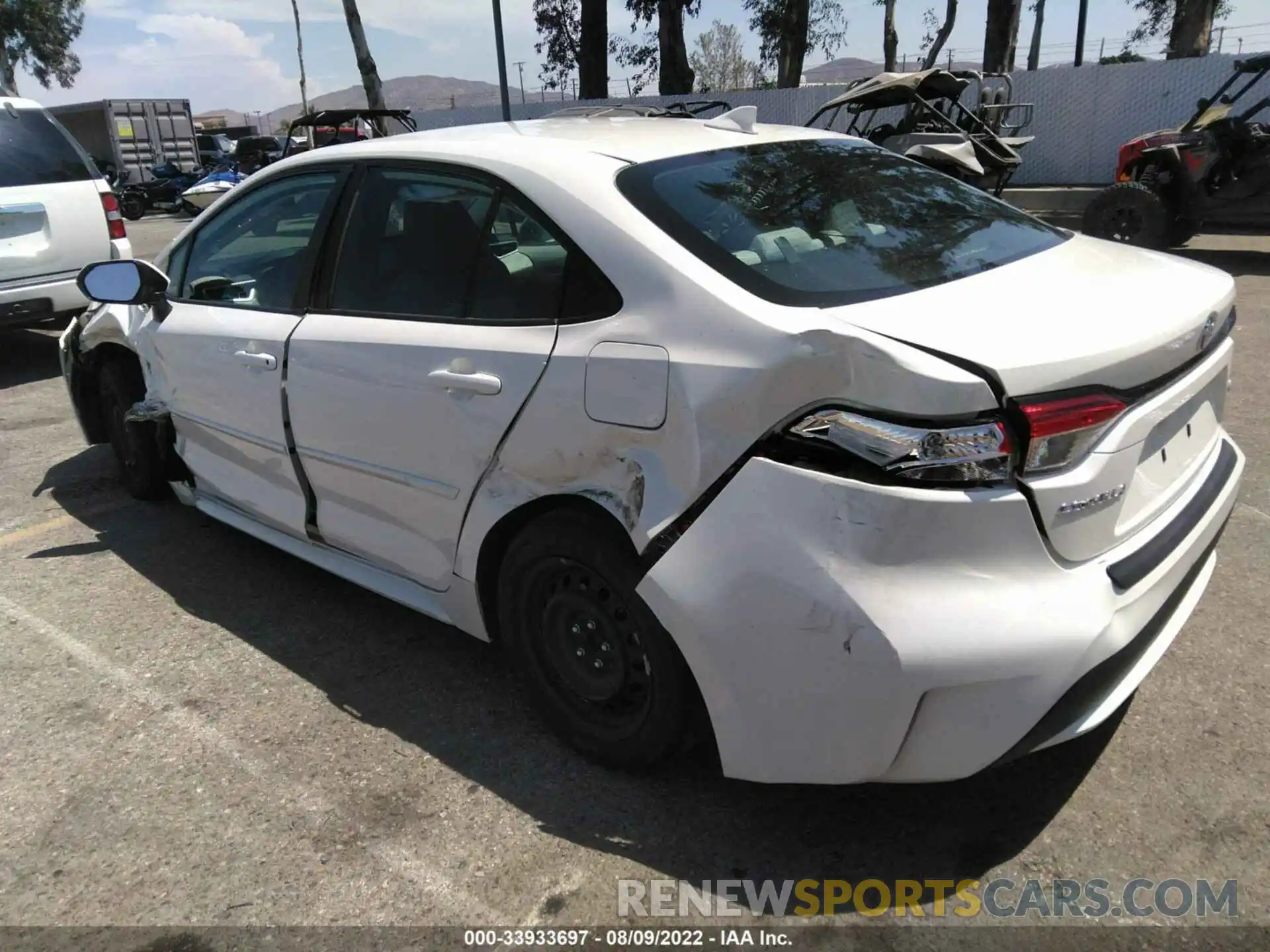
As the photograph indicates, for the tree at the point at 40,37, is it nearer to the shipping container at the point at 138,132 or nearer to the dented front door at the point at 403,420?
the shipping container at the point at 138,132

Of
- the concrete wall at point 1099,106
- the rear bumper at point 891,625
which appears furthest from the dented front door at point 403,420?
the concrete wall at point 1099,106

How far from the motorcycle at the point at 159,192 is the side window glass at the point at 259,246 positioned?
21288 millimetres

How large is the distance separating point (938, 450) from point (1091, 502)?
37cm

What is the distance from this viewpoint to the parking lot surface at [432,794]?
230cm

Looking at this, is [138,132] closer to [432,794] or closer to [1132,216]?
[1132,216]

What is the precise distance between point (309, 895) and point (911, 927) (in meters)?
1.36

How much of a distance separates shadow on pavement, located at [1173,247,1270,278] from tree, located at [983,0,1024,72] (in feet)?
34.6

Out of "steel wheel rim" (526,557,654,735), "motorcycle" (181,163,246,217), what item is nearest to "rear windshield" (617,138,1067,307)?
"steel wheel rim" (526,557,654,735)

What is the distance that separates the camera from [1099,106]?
17859 mm

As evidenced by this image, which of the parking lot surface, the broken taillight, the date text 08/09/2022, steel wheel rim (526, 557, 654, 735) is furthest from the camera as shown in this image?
steel wheel rim (526, 557, 654, 735)

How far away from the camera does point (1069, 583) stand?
6.52ft

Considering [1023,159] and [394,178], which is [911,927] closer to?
[394,178]

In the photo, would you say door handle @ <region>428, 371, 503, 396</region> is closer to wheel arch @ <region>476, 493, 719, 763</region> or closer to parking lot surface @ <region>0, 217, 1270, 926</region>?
wheel arch @ <region>476, 493, 719, 763</region>

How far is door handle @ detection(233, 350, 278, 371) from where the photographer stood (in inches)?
129
